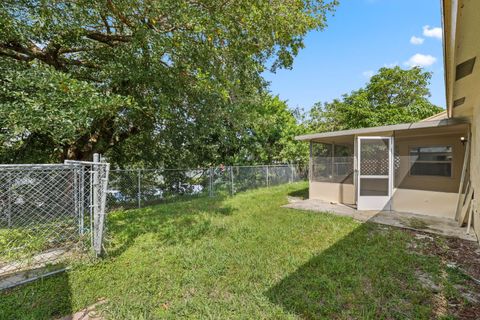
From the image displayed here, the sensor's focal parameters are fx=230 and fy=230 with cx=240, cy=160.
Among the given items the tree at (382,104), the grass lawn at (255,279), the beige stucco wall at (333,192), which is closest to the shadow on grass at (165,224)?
the grass lawn at (255,279)

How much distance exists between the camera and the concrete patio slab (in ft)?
14.5

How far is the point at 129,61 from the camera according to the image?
5.31m

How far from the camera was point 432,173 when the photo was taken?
5930 millimetres

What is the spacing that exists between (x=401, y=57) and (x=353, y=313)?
59.3ft

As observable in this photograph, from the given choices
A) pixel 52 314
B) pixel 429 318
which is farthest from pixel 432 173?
pixel 52 314

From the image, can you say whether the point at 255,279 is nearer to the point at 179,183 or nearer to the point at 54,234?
the point at 54,234

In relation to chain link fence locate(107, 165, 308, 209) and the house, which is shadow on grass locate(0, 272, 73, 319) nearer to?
chain link fence locate(107, 165, 308, 209)

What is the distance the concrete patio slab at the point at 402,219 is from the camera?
443 cm

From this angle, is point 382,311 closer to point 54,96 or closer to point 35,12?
point 54,96

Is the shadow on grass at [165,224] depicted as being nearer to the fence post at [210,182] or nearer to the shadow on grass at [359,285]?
the fence post at [210,182]

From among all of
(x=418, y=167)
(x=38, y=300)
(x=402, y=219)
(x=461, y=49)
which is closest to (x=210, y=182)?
(x=402, y=219)

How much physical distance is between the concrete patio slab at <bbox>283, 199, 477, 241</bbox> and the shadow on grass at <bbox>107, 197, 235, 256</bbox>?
253 centimetres

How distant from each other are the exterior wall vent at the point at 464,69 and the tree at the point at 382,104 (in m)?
12.7

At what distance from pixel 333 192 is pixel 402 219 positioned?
220cm
